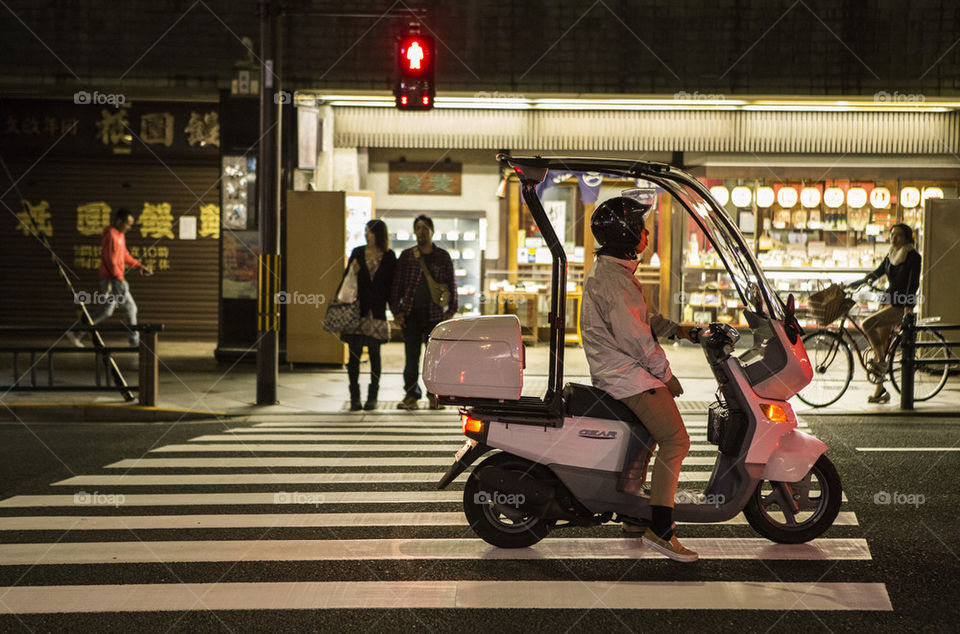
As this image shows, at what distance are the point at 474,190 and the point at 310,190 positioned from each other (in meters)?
4.01

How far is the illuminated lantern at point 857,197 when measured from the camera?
690 inches

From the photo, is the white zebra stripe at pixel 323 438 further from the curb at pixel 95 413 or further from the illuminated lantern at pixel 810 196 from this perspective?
the illuminated lantern at pixel 810 196

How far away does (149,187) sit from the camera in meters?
18.8

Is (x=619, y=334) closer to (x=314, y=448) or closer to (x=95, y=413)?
(x=314, y=448)

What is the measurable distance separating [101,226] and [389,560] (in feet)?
51.3

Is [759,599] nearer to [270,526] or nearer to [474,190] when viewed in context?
[270,526]

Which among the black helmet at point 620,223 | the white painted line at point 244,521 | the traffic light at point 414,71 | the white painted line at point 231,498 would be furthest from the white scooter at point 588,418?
the traffic light at point 414,71

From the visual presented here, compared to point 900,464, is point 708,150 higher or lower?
higher

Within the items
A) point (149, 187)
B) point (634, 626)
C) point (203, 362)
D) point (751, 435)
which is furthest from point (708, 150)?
point (634, 626)

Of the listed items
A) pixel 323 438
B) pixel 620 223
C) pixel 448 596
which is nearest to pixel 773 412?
pixel 620 223

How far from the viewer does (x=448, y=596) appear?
476cm

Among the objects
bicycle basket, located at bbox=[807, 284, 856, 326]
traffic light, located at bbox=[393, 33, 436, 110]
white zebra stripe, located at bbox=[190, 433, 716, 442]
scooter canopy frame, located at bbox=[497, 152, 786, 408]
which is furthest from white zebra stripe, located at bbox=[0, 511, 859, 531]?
traffic light, located at bbox=[393, 33, 436, 110]

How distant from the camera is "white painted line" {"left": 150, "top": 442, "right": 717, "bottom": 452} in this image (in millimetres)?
8602

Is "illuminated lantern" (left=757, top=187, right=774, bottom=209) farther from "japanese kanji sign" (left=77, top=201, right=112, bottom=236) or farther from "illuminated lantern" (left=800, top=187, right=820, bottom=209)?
"japanese kanji sign" (left=77, top=201, right=112, bottom=236)
